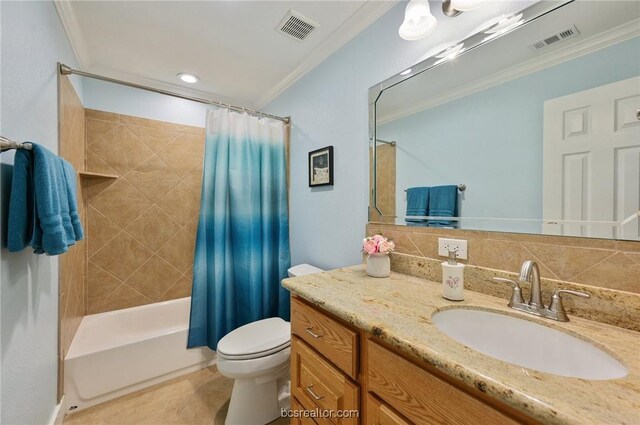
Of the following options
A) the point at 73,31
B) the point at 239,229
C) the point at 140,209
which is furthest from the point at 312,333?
the point at 73,31

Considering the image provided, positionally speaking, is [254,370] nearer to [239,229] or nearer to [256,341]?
[256,341]

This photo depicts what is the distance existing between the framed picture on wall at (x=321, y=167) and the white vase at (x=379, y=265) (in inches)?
28.5

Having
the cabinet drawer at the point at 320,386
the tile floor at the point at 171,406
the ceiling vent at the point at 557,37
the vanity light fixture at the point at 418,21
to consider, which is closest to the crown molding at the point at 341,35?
the vanity light fixture at the point at 418,21

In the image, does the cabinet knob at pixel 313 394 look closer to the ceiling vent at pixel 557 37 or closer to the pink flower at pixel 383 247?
the pink flower at pixel 383 247

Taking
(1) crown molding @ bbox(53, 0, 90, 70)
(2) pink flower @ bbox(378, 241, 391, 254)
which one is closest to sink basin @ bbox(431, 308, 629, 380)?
(2) pink flower @ bbox(378, 241, 391, 254)

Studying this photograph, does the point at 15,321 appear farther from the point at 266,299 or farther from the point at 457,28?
the point at 457,28

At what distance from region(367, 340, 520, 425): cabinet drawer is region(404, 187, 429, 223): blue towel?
70 centimetres

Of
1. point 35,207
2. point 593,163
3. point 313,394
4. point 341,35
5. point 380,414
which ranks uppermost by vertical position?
point 341,35

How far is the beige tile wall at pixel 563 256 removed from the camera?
Result: 709 millimetres

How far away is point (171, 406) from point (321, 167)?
5.99 feet

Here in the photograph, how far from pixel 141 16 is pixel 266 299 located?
205 centimetres

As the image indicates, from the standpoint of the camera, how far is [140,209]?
2.27 m

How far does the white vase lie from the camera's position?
118cm

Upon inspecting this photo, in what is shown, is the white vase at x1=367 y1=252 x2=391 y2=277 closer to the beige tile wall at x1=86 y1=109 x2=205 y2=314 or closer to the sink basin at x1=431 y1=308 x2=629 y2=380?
the sink basin at x1=431 y1=308 x2=629 y2=380
